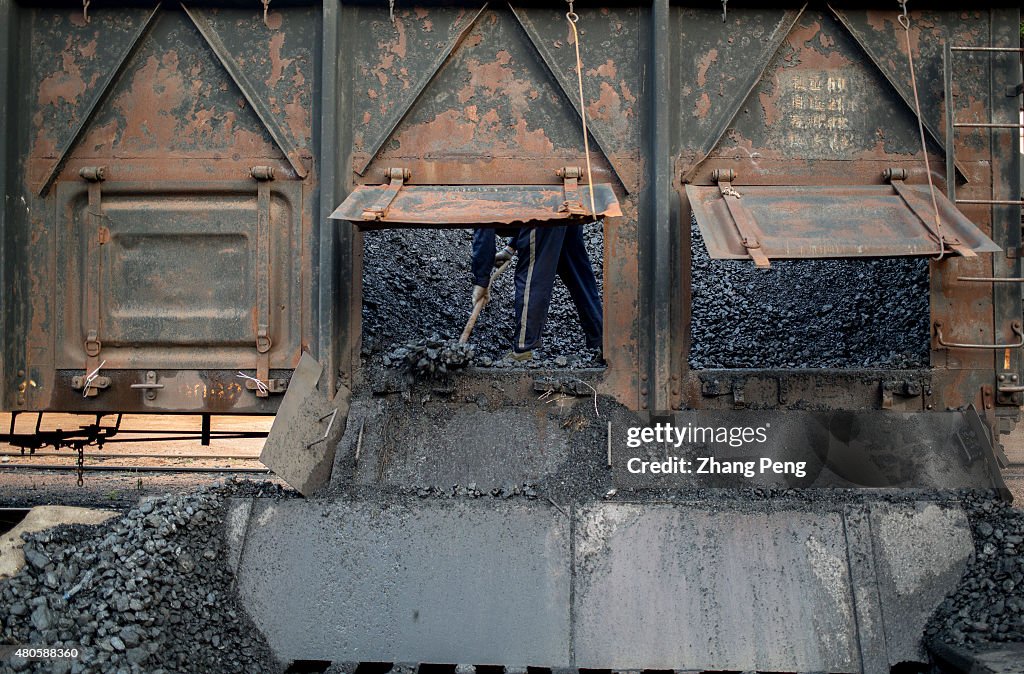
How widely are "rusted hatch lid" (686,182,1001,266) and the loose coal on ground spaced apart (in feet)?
3.82

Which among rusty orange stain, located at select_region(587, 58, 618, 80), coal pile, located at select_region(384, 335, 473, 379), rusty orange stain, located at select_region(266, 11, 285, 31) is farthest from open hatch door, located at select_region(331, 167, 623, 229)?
rusty orange stain, located at select_region(266, 11, 285, 31)

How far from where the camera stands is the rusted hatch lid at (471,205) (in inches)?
160

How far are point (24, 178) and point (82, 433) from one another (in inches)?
107

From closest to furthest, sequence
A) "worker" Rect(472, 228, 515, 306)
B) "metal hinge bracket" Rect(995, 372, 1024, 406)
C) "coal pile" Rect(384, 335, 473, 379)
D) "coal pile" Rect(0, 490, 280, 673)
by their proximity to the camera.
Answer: "coal pile" Rect(0, 490, 280, 673)
"coal pile" Rect(384, 335, 473, 379)
"metal hinge bracket" Rect(995, 372, 1024, 406)
"worker" Rect(472, 228, 515, 306)

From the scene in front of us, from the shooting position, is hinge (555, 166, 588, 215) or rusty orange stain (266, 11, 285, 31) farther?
rusty orange stain (266, 11, 285, 31)

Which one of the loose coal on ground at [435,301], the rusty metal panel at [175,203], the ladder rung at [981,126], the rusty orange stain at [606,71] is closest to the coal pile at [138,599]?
the rusty metal panel at [175,203]

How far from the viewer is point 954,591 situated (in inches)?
142

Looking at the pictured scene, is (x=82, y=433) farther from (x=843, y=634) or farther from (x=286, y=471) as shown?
(x=843, y=634)

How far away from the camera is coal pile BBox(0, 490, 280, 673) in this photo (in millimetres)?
3289

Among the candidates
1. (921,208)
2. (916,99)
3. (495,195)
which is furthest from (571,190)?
(916,99)

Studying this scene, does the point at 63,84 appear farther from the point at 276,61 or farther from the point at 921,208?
the point at 921,208

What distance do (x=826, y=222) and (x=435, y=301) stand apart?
3.33m

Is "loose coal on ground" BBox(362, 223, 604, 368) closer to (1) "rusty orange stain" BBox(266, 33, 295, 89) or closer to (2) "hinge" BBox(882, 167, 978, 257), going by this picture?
(1) "rusty orange stain" BBox(266, 33, 295, 89)

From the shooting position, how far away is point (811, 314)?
7.04m
